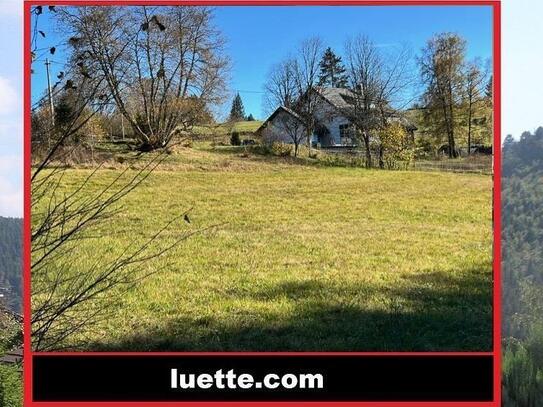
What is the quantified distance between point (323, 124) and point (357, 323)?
126 centimetres

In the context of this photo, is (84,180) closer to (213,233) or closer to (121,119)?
(121,119)

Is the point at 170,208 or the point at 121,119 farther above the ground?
the point at 121,119

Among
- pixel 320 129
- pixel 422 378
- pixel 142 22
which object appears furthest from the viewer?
pixel 320 129

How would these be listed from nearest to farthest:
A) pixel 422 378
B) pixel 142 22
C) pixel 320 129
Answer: pixel 422 378 → pixel 142 22 → pixel 320 129

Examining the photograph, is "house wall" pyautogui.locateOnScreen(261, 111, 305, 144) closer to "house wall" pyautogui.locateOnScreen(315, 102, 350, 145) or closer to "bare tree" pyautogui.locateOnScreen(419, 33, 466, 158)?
"house wall" pyautogui.locateOnScreen(315, 102, 350, 145)

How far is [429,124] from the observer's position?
3.87m

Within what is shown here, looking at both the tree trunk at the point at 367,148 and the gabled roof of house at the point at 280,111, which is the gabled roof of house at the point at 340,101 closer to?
the gabled roof of house at the point at 280,111

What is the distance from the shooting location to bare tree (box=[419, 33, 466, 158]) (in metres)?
3.68

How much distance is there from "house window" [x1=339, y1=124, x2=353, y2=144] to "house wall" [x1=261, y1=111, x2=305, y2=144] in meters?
0.24

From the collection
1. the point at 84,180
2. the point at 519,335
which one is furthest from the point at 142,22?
the point at 519,335

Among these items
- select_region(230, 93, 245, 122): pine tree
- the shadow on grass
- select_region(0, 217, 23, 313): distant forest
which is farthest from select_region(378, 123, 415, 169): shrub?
select_region(0, 217, 23, 313): distant forest

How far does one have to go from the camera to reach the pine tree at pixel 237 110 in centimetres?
386

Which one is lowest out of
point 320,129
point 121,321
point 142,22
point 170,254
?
point 121,321

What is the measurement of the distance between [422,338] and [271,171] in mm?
1390
